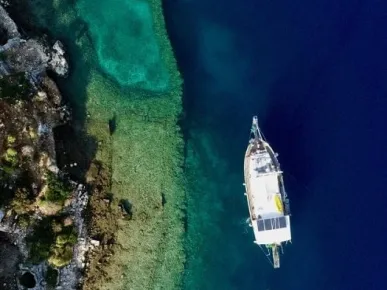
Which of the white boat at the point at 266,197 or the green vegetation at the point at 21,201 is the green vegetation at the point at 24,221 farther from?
the white boat at the point at 266,197

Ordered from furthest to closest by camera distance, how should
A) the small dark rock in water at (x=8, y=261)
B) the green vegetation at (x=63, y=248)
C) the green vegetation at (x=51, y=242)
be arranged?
the green vegetation at (x=63, y=248) < the green vegetation at (x=51, y=242) < the small dark rock in water at (x=8, y=261)

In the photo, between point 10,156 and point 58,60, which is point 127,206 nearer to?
point 10,156

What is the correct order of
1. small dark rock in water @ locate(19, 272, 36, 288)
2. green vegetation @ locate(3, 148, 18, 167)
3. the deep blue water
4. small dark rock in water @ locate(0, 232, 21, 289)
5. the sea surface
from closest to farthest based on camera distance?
green vegetation @ locate(3, 148, 18, 167) → small dark rock in water @ locate(0, 232, 21, 289) → small dark rock in water @ locate(19, 272, 36, 288) → the sea surface → the deep blue water

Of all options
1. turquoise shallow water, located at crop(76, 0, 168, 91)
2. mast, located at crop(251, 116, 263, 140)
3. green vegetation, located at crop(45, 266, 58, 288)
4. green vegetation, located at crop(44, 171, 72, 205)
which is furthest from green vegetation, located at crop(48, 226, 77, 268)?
mast, located at crop(251, 116, 263, 140)

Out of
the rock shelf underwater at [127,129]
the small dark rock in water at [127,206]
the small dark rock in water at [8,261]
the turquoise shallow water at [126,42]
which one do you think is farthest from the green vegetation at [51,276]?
the turquoise shallow water at [126,42]

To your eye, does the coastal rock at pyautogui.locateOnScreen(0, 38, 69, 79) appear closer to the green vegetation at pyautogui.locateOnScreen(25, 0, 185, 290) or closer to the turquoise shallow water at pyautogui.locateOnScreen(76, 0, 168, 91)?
the green vegetation at pyautogui.locateOnScreen(25, 0, 185, 290)
